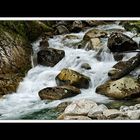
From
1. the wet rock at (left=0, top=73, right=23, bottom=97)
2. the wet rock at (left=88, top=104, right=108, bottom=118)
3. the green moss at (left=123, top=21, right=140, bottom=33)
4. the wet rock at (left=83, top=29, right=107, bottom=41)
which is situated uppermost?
the green moss at (left=123, top=21, right=140, bottom=33)

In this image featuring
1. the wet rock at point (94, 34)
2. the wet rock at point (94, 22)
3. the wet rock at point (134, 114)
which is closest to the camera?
the wet rock at point (134, 114)

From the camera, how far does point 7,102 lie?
306cm

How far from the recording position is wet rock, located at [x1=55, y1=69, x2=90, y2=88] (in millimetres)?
3232

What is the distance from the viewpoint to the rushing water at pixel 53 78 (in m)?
3.04

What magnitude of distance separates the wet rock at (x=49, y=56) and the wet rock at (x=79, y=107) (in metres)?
0.57

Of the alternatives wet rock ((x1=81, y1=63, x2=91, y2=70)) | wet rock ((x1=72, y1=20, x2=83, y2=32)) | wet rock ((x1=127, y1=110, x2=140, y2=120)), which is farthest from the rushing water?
wet rock ((x1=127, y1=110, x2=140, y2=120))

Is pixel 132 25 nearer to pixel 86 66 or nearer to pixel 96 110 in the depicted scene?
pixel 86 66

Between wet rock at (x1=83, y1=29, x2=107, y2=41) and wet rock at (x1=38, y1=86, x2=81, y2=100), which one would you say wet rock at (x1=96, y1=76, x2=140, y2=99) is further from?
wet rock at (x1=83, y1=29, x2=107, y2=41)

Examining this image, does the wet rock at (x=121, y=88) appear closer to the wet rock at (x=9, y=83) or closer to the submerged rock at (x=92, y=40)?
the submerged rock at (x=92, y=40)

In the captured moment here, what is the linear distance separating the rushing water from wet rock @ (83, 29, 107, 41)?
44mm

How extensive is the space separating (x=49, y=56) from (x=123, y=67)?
610 millimetres

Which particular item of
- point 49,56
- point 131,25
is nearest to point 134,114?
point 131,25

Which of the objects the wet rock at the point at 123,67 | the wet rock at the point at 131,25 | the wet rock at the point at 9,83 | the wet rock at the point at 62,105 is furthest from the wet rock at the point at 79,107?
the wet rock at the point at 131,25
